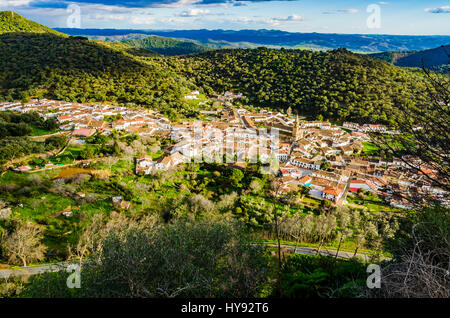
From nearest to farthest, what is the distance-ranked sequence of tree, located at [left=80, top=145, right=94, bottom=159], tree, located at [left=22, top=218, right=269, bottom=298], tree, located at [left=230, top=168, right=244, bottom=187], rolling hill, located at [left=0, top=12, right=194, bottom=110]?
tree, located at [left=22, top=218, right=269, bottom=298]
tree, located at [left=230, top=168, right=244, bottom=187]
tree, located at [left=80, top=145, right=94, bottom=159]
rolling hill, located at [left=0, top=12, right=194, bottom=110]

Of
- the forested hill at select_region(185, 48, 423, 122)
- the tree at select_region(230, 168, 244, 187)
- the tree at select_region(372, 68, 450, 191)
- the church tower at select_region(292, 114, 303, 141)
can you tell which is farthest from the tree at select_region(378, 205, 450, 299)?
the forested hill at select_region(185, 48, 423, 122)

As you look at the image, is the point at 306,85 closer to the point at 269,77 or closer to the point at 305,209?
the point at 269,77

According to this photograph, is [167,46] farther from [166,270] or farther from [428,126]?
[428,126]

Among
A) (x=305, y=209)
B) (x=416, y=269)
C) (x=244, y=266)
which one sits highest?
(x=416, y=269)

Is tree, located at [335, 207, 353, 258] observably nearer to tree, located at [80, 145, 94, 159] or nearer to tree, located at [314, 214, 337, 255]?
tree, located at [314, 214, 337, 255]

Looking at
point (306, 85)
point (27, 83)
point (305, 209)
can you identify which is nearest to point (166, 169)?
point (305, 209)

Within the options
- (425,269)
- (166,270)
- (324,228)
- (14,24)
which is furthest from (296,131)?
(14,24)

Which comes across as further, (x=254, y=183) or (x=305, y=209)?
(x=254, y=183)
